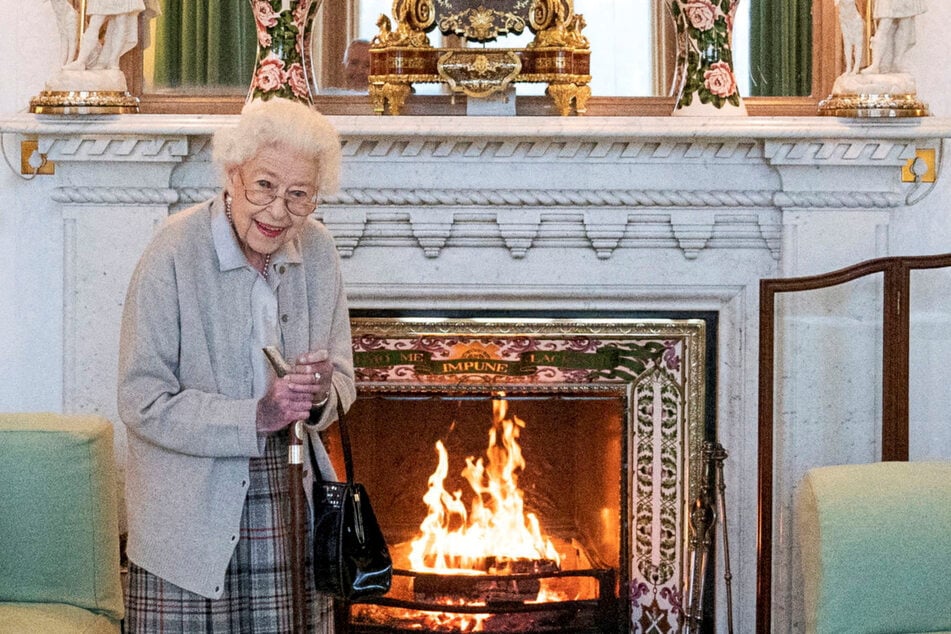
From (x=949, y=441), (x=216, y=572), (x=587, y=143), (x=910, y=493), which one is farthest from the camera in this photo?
(x=949, y=441)

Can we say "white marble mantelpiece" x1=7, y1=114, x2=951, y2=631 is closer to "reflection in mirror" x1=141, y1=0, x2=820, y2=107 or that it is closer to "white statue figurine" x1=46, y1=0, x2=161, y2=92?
"white statue figurine" x1=46, y1=0, x2=161, y2=92

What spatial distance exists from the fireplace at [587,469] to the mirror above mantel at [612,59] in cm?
59

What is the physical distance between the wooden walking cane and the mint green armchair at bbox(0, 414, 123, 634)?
0.62m

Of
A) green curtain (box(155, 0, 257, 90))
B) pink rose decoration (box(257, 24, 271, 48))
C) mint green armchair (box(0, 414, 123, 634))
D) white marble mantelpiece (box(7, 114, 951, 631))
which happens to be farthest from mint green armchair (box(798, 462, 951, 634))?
green curtain (box(155, 0, 257, 90))

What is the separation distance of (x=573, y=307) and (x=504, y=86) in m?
0.58

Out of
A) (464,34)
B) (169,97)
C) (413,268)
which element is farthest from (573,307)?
(169,97)

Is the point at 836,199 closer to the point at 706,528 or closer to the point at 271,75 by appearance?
the point at 706,528

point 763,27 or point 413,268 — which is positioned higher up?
point 763,27

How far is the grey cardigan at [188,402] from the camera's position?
2.11 m

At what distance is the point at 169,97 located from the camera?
329 centimetres

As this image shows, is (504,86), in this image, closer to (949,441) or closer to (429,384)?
(429,384)

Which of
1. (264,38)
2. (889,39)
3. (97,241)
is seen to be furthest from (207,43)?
(889,39)

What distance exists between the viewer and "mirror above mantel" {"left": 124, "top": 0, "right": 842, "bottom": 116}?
10.7 feet

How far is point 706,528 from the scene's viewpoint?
9.99 ft
